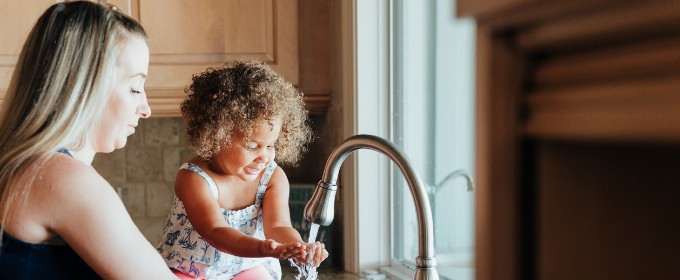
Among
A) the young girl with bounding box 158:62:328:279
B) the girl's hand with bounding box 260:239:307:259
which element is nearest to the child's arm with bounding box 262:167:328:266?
the young girl with bounding box 158:62:328:279

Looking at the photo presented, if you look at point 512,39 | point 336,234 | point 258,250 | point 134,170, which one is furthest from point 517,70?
point 134,170

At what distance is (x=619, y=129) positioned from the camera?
245 mm

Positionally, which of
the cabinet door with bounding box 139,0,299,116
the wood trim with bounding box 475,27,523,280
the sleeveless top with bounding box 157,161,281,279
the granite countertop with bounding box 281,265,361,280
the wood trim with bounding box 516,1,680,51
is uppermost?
the cabinet door with bounding box 139,0,299,116

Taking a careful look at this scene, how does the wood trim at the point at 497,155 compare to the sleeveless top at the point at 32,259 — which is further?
the sleeveless top at the point at 32,259

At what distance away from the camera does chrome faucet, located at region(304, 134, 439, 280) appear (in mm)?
979

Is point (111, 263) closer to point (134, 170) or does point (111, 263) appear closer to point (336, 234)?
point (336, 234)

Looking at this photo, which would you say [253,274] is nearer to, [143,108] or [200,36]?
[143,108]

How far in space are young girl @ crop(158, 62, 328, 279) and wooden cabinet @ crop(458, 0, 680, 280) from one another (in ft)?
3.66

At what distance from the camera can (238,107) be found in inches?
58.9

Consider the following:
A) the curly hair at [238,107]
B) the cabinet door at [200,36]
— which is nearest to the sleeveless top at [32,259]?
the curly hair at [238,107]

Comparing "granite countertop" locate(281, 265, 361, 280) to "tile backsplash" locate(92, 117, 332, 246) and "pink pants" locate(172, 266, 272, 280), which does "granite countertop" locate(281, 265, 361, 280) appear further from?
"tile backsplash" locate(92, 117, 332, 246)

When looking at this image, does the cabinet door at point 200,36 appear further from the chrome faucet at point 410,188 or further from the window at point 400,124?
the chrome faucet at point 410,188

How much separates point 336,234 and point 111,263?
4.19 ft

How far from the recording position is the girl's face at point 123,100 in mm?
1073
